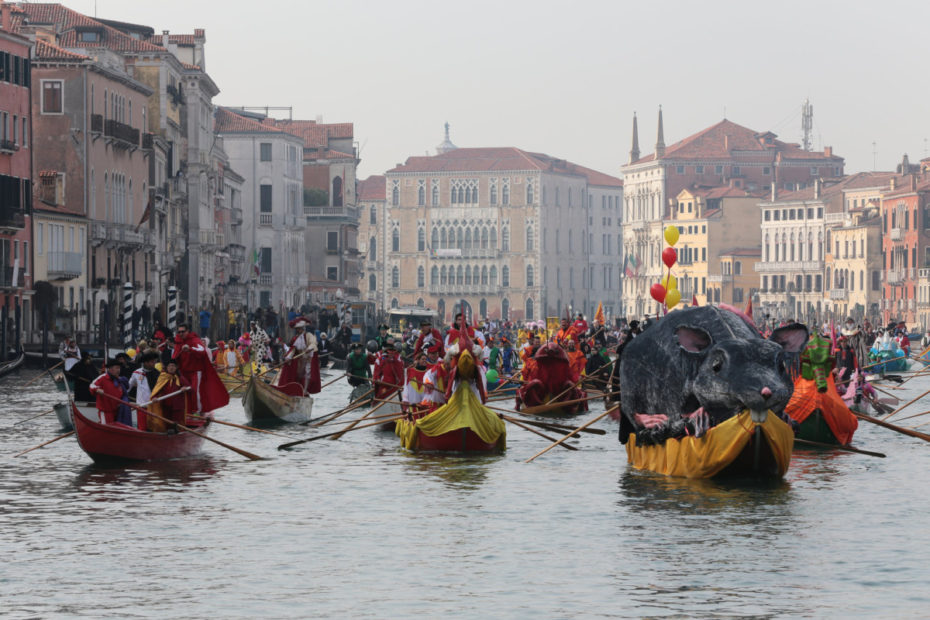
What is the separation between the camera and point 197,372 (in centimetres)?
2686

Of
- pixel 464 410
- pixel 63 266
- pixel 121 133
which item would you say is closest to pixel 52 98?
pixel 121 133

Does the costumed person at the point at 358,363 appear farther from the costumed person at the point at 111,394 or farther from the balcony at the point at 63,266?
the balcony at the point at 63,266

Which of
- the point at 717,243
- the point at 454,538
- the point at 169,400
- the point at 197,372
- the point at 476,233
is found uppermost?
the point at 476,233

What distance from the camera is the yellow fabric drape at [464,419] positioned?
2695cm

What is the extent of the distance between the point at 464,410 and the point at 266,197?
9844 centimetres

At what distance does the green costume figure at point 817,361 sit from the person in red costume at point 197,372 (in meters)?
7.97

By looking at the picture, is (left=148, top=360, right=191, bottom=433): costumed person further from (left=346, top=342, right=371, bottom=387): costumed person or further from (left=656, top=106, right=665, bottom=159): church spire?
(left=656, top=106, right=665, bottom=159): church spire

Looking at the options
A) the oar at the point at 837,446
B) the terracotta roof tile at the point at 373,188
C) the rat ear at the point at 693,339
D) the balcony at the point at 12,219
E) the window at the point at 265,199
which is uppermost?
the terracotta roof tile at the point at 373,188

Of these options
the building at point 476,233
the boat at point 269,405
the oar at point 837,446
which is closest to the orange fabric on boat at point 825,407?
the oar at point 837,446

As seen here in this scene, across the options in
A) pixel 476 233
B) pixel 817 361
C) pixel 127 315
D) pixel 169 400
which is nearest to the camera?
pixel 169 400

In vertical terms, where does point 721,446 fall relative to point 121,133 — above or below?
below

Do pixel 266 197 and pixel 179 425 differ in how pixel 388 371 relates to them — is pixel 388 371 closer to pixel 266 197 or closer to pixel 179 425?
pixel 179 425

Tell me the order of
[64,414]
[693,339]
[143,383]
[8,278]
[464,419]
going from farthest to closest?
1. [8,278]
2. [64,414]
3. [464,419]
4. [143,383]
5. [693,339]

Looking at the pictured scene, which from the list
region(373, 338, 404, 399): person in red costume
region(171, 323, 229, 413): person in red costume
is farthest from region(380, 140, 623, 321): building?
region(171, 323, 229, 413): person in red costume
